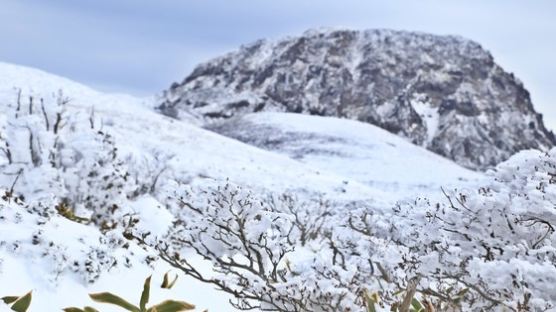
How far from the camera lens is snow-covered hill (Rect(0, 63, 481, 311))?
649 centimetres

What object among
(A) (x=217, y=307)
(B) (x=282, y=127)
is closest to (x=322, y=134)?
(B) (x=282, y=127)

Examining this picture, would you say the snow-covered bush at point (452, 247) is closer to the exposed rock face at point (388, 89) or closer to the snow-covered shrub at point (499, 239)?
the snow-covered shrub at point (499, 239)

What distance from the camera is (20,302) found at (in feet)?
18.2

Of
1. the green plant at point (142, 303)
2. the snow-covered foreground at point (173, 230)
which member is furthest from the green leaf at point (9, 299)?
the green plant at point (142, 303)

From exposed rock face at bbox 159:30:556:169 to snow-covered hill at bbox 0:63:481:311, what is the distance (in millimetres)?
40088

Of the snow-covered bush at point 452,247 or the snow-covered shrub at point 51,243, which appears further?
the snow-covered shrub at point 51,243

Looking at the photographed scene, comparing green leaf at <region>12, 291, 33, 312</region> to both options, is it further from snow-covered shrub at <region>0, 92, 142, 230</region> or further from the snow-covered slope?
the snow-covered slope

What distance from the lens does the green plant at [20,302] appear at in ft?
18.1

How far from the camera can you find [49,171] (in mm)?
12523

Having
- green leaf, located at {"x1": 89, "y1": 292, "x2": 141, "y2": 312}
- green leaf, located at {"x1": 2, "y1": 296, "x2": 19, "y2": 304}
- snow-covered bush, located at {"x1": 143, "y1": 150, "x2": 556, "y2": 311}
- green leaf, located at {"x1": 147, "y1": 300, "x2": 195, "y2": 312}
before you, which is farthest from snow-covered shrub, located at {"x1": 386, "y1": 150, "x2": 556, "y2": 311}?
green leaf, located at {"x1": 2, "y1": 296, "x2": 19, "y2": 304}

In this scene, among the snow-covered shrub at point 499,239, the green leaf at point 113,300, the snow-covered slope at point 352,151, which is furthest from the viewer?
the snow-covered slope at point 352,151

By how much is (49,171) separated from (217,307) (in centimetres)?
673

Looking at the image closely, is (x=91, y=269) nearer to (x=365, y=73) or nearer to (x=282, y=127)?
(x=282, y=127)

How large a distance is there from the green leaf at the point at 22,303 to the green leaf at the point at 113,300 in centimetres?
78
